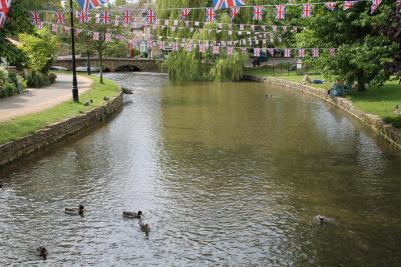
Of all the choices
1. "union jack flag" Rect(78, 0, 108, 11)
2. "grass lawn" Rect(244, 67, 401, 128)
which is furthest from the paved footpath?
"grass lawn" Rect(244, 67, 401, 128)

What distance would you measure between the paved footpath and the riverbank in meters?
0.85

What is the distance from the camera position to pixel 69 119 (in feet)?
77.1

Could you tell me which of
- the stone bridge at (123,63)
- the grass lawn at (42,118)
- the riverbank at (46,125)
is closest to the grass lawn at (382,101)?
the riverbank at (46,125)

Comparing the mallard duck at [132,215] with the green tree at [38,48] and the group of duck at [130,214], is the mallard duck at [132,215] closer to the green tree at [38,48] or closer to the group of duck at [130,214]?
the group of duck at [130,214]

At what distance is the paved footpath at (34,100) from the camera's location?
24.9 m

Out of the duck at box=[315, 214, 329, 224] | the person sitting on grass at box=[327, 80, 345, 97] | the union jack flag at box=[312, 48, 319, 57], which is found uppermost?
the union jack flag at box=[312, 48, 319, 57]

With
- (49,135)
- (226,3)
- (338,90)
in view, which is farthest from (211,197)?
(338,90)

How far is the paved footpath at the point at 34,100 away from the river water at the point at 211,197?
3857 mm

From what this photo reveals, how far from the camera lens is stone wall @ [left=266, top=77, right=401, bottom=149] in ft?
68.3

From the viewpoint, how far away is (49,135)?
21266 millimetres

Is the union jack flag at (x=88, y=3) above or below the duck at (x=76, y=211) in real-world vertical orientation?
above

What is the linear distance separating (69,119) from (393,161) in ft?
46.4

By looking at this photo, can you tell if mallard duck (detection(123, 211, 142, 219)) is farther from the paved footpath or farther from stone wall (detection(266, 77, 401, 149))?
stone wall (detection(266, 77, 401, 149))

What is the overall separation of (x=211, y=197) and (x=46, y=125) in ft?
33.5
